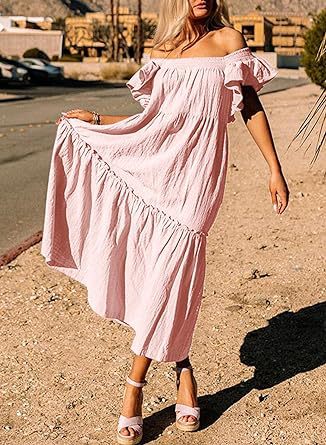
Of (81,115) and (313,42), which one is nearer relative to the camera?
(81,115)

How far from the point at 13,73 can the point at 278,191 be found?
138 feet

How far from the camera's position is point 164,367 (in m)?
4.36

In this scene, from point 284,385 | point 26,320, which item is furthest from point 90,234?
point 26,320

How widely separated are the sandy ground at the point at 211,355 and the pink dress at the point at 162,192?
47 cm

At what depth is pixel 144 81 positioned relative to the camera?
11.6ft

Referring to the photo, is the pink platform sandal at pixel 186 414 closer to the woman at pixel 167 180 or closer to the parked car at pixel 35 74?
the woman at pixel 167 180

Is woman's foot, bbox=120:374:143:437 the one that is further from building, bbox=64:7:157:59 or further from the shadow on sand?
building, bbox=64:7:157:59

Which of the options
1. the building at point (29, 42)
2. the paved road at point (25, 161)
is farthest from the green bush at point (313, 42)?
the building at point (29, 42)

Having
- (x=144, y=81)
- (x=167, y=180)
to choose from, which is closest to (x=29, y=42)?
(x=144, y=81)

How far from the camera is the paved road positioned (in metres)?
8.17

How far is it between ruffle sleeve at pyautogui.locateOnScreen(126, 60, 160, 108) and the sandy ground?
1314 mm

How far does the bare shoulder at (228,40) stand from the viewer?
137 inches

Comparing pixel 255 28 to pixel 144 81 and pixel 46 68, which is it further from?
pixel 144 81

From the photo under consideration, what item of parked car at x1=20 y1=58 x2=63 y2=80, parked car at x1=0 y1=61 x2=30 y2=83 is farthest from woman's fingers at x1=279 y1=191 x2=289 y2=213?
parked car at x1=20 y1=58 x2=63 y2=80
